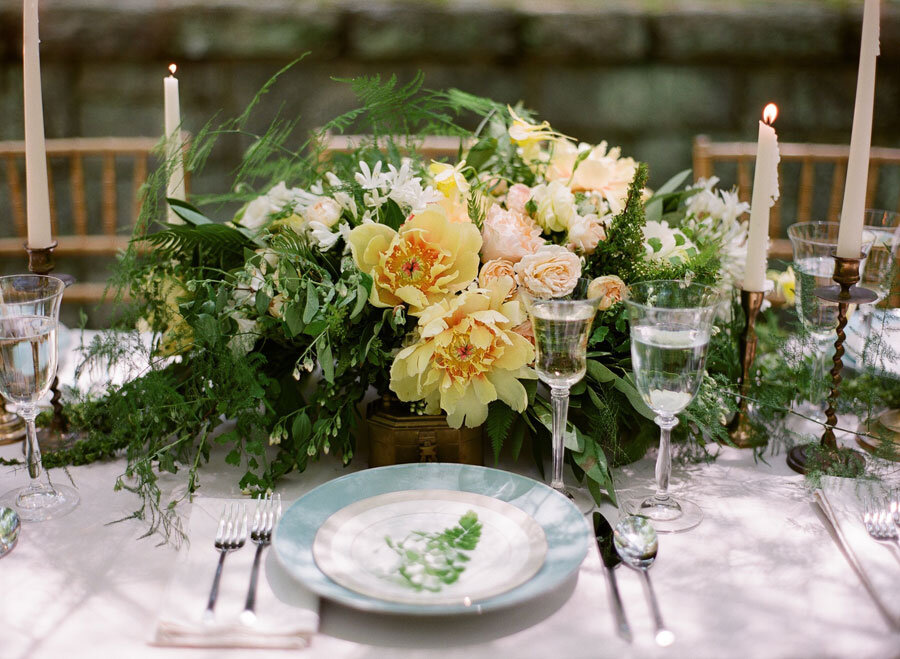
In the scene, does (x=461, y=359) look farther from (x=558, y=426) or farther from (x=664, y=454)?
(x=664, y=454)

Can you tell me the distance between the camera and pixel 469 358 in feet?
3.39

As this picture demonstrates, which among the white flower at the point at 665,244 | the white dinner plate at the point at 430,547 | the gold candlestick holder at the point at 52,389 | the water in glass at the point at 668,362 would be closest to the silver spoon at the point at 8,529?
the gold candlestick holder at the point at 52,389

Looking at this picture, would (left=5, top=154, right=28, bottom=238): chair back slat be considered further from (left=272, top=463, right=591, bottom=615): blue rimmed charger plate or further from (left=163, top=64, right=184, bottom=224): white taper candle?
(left=272, top=463, right=591, bottom=615): blue rimmed charger plate

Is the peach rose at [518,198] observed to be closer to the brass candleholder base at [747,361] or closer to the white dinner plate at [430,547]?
the brass candleholder base at [747,361]

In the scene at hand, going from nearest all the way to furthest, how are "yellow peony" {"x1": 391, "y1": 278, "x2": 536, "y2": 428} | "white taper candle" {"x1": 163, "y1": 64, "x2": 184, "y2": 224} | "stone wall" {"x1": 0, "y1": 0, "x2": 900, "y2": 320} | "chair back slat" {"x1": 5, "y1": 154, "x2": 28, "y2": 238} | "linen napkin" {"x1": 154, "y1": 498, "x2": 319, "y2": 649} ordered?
"linen napkin" {"x1": 154, "y1": 498, "x2": 319, "y2": 649} → "yellow peony" {"x1": 391, "y1": 278, "x2": 536, "y2": 428} → "white taper candle" {"x1": 163, "y1": 64, "x2": 184, "y2": 224} → "chair back slat" {"x1": 5, "y1": 154, "x2": 28, "y2": 238} → "stone wall" {"x1": 0, "y1": 0, "x2": 900, "y2": 320}

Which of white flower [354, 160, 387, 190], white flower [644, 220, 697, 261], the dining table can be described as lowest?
the dining table

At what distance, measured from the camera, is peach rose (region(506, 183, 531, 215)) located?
48.6 inches

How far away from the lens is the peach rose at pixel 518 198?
4.05 feet

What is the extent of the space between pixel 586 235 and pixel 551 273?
13 cm

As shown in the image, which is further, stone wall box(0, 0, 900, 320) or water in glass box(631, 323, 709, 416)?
stone wall box(0, 0, 900, 320)

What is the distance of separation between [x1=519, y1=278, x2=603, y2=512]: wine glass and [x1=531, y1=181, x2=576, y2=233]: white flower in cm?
23

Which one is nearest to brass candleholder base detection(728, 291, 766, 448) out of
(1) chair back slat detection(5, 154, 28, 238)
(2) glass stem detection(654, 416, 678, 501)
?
(2) glass stem detection(654, 416, 678, 501)

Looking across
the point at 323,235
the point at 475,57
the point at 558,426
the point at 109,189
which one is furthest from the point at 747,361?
the point at 475,57

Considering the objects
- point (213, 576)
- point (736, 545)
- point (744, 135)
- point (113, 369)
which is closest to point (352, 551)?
point (213, 576)
